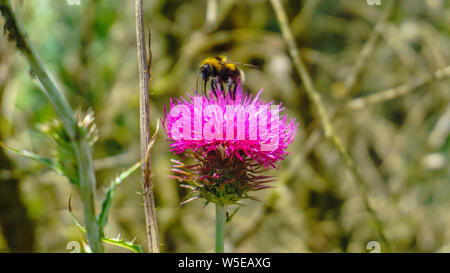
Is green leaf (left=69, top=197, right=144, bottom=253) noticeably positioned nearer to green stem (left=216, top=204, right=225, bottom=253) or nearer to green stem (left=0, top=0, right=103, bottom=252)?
green stem (left=0, top=0, right=103, bottom=252)

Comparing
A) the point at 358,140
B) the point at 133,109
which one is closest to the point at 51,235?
the point at 133,109

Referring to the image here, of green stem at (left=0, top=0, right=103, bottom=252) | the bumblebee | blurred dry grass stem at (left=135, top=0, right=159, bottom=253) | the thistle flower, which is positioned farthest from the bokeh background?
green stem at (left=0, top=0, right=103, bottom=252)

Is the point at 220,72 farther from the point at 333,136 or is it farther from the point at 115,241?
the point at 115,241

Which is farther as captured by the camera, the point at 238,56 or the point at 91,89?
the point at 91,89

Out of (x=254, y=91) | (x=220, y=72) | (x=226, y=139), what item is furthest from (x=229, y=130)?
(x=254, y=91)

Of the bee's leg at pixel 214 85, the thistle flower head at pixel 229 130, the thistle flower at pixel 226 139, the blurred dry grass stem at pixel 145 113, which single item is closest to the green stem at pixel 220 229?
the thistle flower at pixel 226 139
